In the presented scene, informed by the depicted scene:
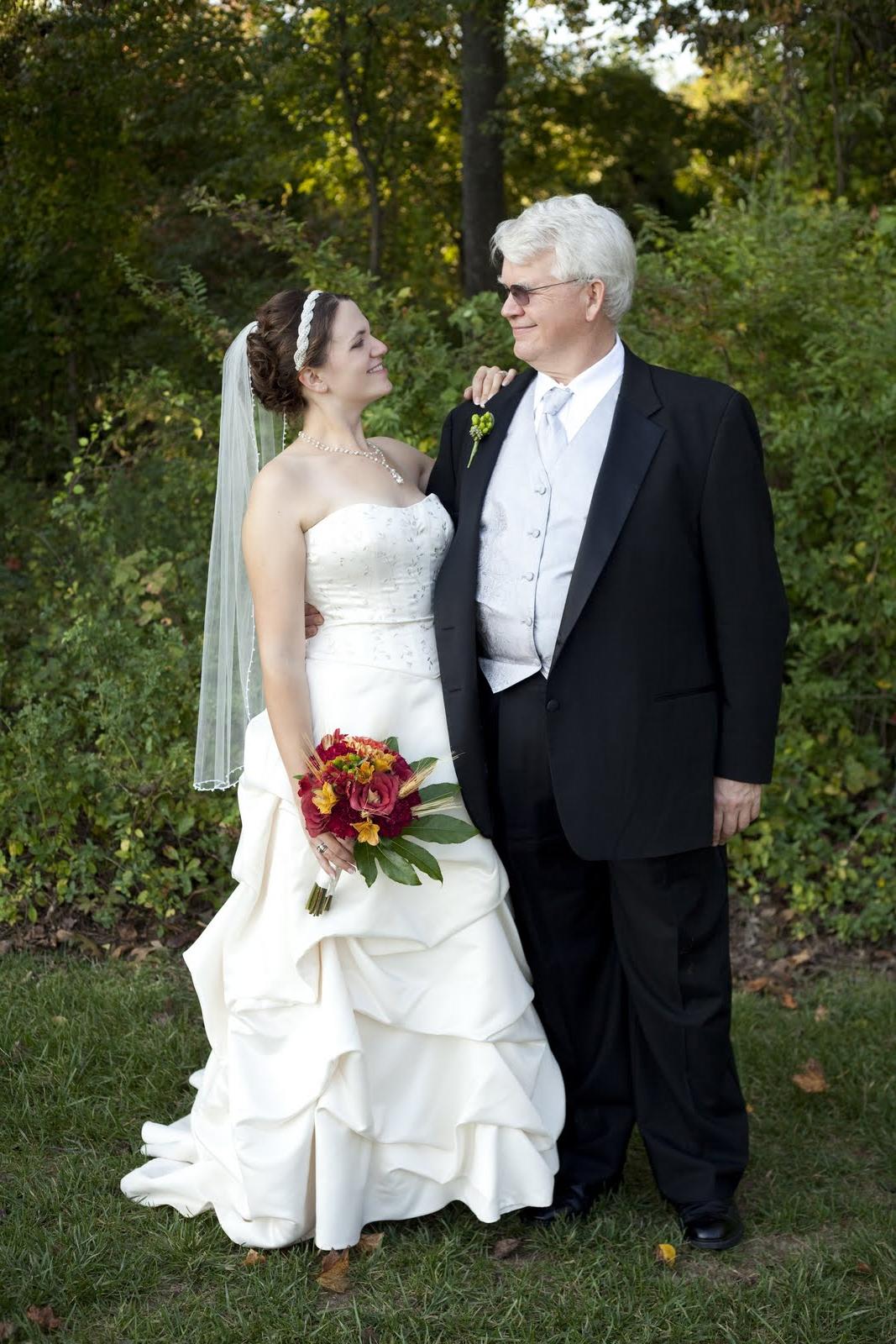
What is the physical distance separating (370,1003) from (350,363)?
155cm

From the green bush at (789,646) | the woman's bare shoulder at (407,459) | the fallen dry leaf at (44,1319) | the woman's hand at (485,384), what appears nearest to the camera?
the fallen dry leaf at (44,1319)

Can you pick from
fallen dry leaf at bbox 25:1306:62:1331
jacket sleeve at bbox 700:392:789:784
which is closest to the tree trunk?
jacket sleeve at bbox 700:392:789:784

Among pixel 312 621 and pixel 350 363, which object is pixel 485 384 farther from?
pixel 312 621

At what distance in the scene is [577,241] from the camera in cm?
310

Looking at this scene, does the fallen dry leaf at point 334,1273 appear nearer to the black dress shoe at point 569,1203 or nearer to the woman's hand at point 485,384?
the black dress shoe at point 569,1203

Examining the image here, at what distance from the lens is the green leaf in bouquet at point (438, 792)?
3.15 meters

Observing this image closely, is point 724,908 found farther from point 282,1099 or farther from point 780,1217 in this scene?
point 282,1099

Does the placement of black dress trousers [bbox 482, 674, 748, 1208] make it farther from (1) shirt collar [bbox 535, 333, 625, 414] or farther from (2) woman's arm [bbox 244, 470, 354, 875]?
(1) shirt collar [bbox 535, 333, 625, 414]

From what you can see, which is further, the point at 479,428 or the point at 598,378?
the point at 479,428

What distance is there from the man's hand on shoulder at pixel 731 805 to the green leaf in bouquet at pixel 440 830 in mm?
581

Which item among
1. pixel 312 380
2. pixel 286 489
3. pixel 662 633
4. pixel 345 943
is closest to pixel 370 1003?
pixel 345 943

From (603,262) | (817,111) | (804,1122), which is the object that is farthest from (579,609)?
(817,111)

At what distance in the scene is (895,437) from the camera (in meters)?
5.34

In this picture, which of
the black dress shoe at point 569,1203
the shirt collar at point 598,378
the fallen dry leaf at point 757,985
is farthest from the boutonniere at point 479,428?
the fallen dry leaf at point 757,985
